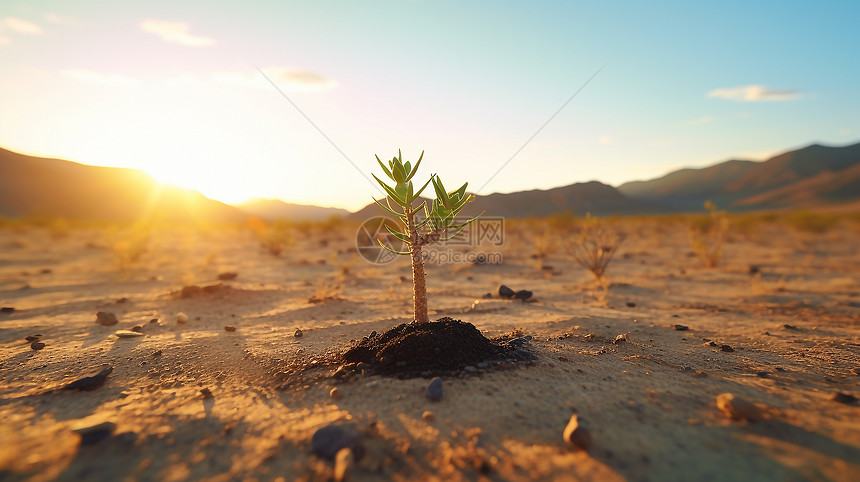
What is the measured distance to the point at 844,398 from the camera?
2703 mm

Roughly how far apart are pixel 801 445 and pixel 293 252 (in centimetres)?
1692

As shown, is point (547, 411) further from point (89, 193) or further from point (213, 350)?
point (89, 193)

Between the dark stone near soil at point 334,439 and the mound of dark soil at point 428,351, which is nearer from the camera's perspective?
the dark stone near soil at point 334,439

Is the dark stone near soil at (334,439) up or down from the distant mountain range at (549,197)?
down

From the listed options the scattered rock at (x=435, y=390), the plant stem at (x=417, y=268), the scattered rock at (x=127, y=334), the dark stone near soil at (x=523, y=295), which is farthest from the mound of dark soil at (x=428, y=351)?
the dark stone near soil at (x=523, y=295)

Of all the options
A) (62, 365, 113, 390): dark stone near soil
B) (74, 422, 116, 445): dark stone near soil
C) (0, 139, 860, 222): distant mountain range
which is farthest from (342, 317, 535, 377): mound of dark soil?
(0, 139, 860, 222): distant mountain range

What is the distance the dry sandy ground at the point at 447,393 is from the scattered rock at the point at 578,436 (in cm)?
5

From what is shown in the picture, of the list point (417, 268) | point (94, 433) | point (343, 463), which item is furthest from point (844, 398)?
point (94, 433)

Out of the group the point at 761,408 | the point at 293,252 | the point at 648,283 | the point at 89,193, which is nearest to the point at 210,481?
the point at 761,408

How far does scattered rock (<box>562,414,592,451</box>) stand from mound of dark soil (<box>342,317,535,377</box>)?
1081 mm

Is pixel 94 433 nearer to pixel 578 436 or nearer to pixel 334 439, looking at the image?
pixel 334 439

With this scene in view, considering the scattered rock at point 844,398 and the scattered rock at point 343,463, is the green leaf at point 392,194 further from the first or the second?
the scattered rock at point 844,398

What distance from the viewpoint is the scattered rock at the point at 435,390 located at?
2664mm

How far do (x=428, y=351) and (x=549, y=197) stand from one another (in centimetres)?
4291
